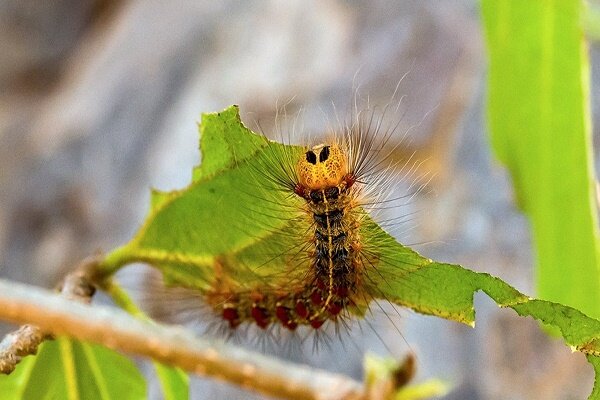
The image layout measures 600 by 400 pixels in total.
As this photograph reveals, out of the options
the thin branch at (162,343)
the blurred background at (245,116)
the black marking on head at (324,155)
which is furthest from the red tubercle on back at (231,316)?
the blurred background at (245,116)

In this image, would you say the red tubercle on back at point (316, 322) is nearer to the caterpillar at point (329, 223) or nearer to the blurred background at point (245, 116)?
the caterpillar at point (329, 223)


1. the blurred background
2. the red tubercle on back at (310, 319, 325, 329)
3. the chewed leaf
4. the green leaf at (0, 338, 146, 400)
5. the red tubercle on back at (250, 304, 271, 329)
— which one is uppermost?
the blurred background

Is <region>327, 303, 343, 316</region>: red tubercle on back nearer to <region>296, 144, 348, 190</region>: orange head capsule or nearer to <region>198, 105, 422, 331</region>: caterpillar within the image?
<region>198, 105, 422, 331</region>: caterpillar

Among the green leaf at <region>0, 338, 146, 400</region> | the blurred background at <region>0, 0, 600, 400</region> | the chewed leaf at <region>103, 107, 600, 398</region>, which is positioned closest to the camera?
the chewed leaf at <region>103, 107, 600, 398</region>

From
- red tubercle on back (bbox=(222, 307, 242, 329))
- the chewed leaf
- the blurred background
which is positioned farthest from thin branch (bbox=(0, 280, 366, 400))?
the blurred background

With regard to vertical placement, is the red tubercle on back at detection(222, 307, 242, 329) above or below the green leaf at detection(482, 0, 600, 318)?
below

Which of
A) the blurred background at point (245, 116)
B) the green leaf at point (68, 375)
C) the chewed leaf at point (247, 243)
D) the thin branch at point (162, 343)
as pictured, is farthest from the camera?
the blurred background at point (245, 116)

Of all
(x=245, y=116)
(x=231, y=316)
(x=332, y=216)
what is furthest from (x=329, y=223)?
(x=245, y=116)
